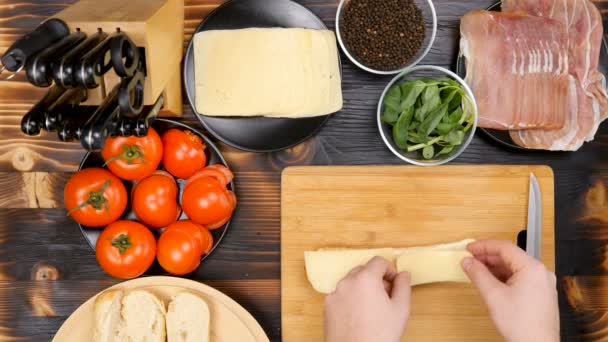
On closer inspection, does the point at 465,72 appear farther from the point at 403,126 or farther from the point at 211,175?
the point at 211,175

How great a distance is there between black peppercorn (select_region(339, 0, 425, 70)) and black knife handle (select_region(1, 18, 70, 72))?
21.3 inches

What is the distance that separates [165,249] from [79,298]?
11.7 inches

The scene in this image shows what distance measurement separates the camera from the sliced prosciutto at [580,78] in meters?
1.04

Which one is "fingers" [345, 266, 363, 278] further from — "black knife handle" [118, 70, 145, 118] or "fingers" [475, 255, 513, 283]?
"black knife handle" [118, 70, 145, 118]

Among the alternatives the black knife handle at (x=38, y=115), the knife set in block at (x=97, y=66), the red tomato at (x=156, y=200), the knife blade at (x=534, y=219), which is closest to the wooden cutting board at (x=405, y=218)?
the knife blade at (x=534, y=219)

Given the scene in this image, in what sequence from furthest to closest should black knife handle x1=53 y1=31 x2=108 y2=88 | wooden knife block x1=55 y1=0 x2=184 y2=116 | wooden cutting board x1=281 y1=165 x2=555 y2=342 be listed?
wooden cutting board x1=281 y1=165 x2=555 y2=342, wooden knife block x1=55 y1=0 x2=184 y2=116, black knife handle x1=53 y1=31 x2=108 y2=88

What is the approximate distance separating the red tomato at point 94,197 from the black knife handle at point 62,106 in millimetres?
213

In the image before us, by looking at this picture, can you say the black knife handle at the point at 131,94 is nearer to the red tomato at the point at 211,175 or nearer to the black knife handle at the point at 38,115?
the black knife handle at the point at 38,115

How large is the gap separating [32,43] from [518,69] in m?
0.89

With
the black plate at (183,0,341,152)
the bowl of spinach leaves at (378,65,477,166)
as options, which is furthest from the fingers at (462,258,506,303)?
the black plate at (183,0,341,152)

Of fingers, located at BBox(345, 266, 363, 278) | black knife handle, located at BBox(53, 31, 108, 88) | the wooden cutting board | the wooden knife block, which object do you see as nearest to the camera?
black knife handle, located at BBox(53, 31, 108, 88)

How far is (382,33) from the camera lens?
3.38ft

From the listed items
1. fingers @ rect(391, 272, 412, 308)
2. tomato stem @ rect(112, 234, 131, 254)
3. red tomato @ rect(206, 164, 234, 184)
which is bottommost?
tomato stem @ rect(112, 234, 131, 254)

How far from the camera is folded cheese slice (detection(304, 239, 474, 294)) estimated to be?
0.96 meters
